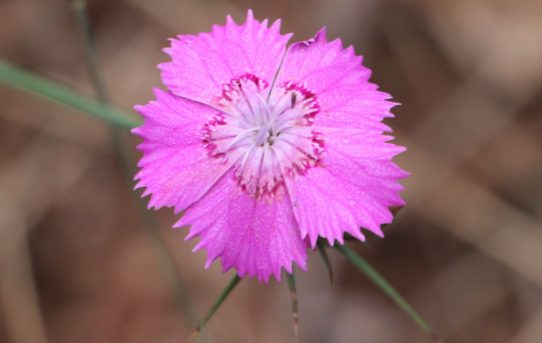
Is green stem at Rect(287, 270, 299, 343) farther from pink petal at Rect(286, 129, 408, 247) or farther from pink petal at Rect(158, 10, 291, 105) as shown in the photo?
pink petal at Rect(158, 10, 291, 105)

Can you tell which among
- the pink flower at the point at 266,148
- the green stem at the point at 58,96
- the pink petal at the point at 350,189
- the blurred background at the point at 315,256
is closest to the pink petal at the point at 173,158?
the pink flower at the point at 266,148

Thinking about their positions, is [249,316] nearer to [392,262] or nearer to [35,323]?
[392,262]

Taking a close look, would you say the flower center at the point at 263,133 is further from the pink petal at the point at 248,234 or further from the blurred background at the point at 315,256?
the blurred background at the point at 315,256

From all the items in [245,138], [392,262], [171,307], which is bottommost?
[171,307]

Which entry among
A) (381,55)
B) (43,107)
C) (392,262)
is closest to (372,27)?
(381,55)

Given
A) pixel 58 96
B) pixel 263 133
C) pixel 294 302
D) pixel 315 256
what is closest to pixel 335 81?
pixel 263 133

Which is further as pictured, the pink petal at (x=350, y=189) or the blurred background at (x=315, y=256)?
the blurred background at (x=315, y=256)
